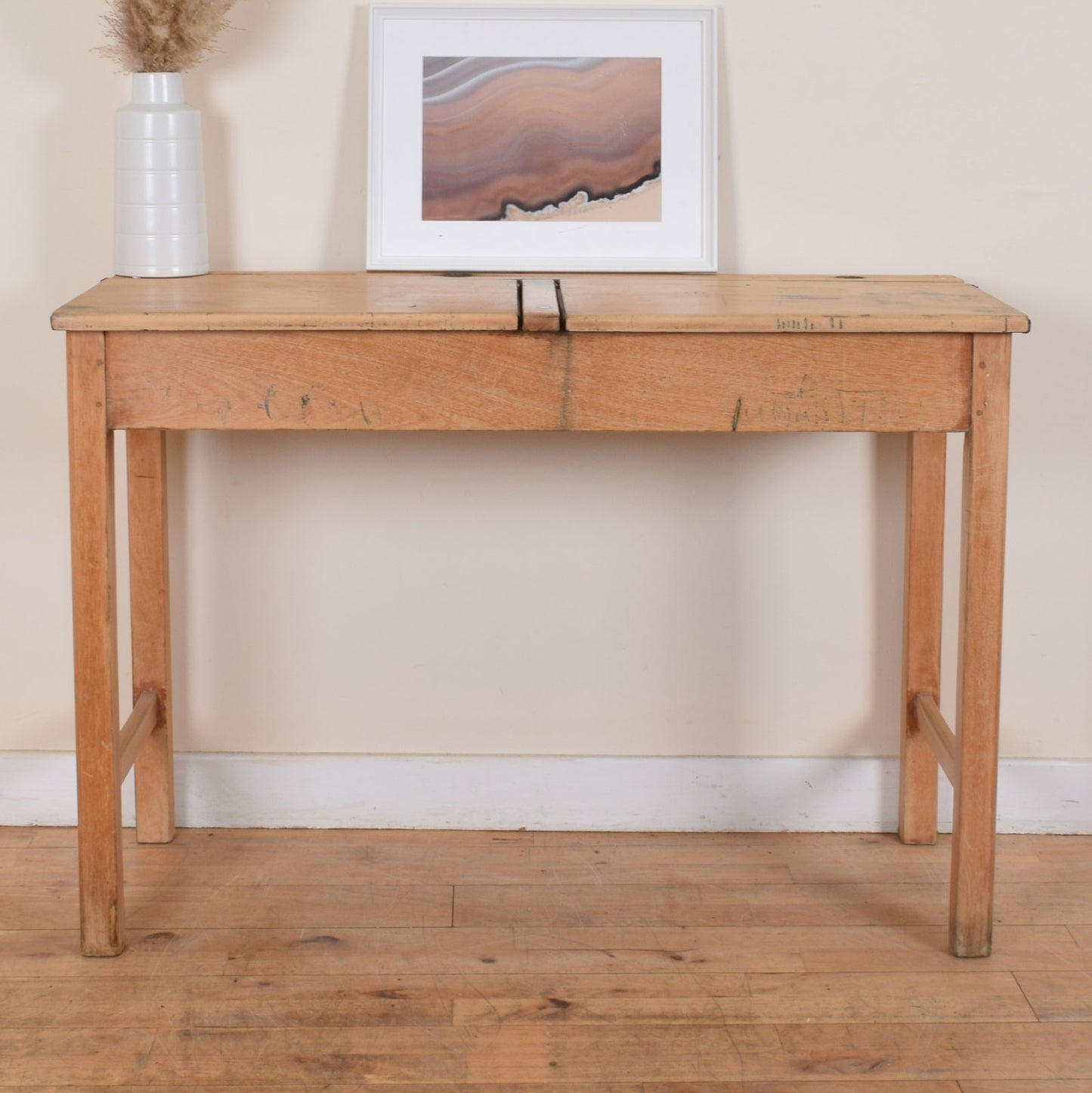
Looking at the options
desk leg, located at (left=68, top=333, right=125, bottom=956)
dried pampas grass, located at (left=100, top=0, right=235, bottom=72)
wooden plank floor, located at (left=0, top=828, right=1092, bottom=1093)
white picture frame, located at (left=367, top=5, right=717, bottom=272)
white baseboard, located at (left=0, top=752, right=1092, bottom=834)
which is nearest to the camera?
wooden plank floor, located at (left=0, top=828, right=1092, bottom=1093)

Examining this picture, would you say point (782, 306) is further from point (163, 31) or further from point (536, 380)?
point (163, 31)

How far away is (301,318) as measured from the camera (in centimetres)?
191

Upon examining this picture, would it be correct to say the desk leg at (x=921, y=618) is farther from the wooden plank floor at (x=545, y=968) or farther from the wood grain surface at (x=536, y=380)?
the wood grain surface at (x=536, y=380)

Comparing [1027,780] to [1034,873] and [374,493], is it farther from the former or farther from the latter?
[374,493]

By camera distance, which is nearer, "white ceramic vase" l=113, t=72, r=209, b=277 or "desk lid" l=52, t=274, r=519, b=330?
"desk lid" l=52, t=274, r=519, b=330

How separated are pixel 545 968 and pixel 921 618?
0.90m

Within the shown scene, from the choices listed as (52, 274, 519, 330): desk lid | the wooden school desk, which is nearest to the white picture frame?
(52, 274, 519, 330): desk lid

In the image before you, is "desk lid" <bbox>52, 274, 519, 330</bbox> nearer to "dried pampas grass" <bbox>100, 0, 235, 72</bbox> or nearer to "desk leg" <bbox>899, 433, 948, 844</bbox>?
"dried pampas grass" <bbox>100, 0, 235, 72</bbox>

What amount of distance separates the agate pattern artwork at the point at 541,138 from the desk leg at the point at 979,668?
0.67 metres

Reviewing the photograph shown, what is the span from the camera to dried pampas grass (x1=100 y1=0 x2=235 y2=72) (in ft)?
6.95

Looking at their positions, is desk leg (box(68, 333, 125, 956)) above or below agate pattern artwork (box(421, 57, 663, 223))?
below

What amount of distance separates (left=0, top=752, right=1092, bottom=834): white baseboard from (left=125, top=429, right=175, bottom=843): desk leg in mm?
79

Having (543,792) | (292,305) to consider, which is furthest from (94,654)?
(543,792)

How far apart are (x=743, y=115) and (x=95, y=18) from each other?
3.56 ft
